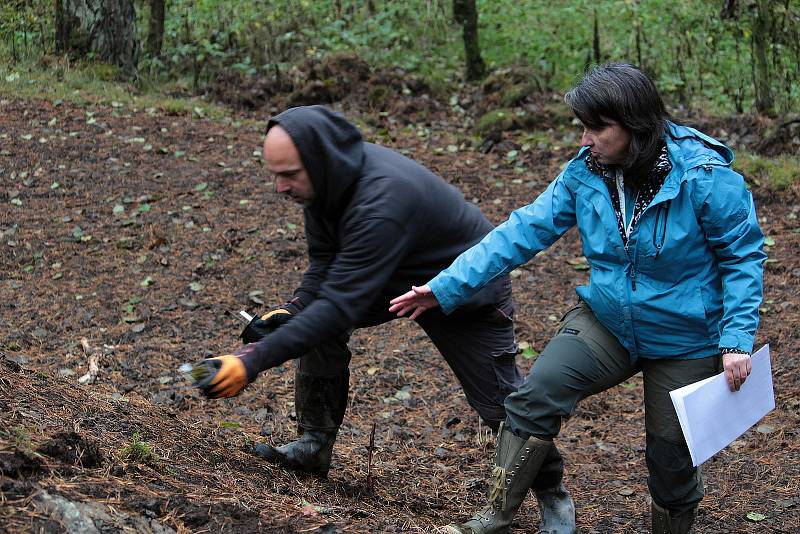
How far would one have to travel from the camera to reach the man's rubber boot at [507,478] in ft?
11.1

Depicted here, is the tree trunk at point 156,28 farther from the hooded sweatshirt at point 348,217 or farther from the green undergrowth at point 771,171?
the hooded sweatshirt at point 348,217

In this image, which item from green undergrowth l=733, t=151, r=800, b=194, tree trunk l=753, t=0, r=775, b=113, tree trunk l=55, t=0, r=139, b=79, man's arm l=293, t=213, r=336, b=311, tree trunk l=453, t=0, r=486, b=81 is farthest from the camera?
tree trunk l=55, t=0, r=139, b=79

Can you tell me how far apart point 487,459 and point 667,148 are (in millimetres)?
2435

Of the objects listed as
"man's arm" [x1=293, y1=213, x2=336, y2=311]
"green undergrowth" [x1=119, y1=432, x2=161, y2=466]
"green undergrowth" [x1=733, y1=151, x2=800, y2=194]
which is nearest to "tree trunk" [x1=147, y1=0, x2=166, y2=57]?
"green undergrowth" [x1=733, y1=151, x2=800, y2=194]

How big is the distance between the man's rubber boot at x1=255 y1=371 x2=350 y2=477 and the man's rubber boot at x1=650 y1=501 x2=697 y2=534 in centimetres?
150

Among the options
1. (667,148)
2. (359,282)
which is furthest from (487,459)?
(667,148)

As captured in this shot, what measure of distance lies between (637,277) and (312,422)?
1.73m

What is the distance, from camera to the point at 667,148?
316 centimetres

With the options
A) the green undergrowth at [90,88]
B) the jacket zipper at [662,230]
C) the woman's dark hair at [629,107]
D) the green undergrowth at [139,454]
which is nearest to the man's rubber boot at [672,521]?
the jacket zipper at [662,230]

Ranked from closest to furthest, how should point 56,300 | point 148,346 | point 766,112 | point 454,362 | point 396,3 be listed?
1. point 454,362
2. point 148,346
3. point 56,300
4. point 766,112
5. point 396,3

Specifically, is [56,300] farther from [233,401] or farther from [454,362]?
[454,362]

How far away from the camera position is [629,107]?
121 inches

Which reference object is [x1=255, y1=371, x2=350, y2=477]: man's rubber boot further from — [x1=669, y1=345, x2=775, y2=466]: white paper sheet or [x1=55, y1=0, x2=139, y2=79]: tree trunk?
[x1=55, y1=0, x2=139, y2=79]: tree trunk

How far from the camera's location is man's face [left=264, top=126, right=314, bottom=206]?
10.7 ft
